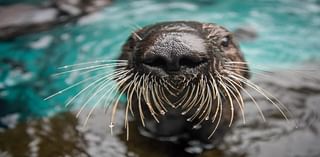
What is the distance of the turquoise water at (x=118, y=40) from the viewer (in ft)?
22.0

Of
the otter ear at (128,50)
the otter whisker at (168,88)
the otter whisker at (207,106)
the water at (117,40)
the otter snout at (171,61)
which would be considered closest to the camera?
the otter snout at (171,61)

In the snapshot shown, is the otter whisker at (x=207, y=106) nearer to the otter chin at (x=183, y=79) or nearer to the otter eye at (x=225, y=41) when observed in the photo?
the otter chin at (x=183, y=79)

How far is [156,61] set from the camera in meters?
3.69

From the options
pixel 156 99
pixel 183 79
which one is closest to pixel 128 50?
pixel 156 99

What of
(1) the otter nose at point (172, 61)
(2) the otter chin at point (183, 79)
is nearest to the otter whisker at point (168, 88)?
(2) the otter chin at point (183, 79)

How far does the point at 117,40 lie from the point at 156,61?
4.37 metres

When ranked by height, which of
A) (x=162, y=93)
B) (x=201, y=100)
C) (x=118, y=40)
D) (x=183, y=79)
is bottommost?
(x=118, y=40)

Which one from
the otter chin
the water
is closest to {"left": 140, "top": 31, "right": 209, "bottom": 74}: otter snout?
the otter chin

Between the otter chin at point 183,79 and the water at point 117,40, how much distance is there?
1.89 meters

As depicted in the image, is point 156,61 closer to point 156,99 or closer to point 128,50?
point 156,99

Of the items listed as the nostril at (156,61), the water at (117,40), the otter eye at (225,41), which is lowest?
the water at (117,40)

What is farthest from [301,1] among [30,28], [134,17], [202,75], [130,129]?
[202,75]

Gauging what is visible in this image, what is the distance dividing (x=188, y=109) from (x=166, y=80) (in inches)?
19.0

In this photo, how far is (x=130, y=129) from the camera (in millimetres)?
4855
